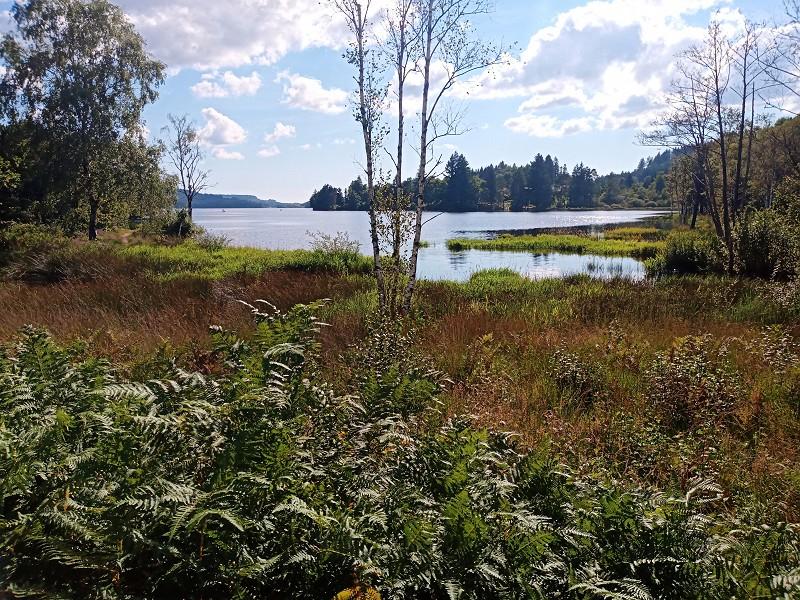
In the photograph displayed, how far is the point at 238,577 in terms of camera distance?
6.51 ft

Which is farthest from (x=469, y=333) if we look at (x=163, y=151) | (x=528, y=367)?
(x=163, y=151)

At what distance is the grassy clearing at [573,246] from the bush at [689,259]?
6775mm

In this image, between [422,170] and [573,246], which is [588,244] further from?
[422,170]

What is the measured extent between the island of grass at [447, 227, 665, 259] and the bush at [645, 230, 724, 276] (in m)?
6.67

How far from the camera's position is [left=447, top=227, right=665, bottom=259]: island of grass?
1251 inches

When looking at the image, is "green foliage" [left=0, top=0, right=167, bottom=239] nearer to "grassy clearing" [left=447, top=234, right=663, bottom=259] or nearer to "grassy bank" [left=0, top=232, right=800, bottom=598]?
"grassy bank" [left=0, top=232, right=800, bottom=598]

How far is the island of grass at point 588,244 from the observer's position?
31.8 metres

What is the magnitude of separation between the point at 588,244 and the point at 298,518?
35753 mm

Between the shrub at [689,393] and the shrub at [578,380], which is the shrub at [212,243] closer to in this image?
the shrub at [578,380]

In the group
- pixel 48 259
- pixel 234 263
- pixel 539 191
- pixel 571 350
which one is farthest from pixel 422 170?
pixel 539 191

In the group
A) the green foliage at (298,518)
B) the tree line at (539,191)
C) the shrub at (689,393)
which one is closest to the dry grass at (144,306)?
the green foliage at (298,518)

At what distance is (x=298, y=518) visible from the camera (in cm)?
224

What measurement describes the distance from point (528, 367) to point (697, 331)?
12.6 ft

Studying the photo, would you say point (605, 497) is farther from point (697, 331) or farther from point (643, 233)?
point (643, 233)
